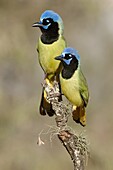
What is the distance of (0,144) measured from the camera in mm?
9555

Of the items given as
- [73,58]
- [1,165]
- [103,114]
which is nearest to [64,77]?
[73,58]

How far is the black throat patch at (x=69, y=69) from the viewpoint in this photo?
5.55 m

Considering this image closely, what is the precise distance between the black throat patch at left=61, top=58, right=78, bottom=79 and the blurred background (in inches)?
94.9

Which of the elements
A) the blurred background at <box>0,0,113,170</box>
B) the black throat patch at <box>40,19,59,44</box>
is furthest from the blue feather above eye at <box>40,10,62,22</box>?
the blurred background at <box>0,0,113,170</box>

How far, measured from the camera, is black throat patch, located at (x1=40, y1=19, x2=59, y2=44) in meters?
5.76

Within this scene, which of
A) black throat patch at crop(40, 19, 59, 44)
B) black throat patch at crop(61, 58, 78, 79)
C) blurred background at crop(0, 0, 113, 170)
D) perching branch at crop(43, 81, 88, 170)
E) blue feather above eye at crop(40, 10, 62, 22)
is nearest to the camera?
perching branch at crop(43, 81, 88, 170)

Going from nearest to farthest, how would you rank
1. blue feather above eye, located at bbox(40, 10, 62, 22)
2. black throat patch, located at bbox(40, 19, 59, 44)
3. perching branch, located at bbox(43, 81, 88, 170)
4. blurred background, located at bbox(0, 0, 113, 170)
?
perching branch, located at bbox(43, 81, 88, 170)
blue feather above eye, located at bbox(40, 10, 62, 22)
black throat patch, located at bbox(40, 19, 59, 44)
blurred background, located at bbox(0, 0, 113, 170)

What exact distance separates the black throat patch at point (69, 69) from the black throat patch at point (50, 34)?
0.32m

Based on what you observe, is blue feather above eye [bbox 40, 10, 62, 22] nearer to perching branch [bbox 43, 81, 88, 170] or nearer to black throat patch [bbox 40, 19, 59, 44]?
black throat patch [bbox 40, 19, 59, 44]

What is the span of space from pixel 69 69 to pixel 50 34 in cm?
37

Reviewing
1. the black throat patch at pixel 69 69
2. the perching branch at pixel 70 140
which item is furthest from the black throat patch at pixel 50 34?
the perching branch at pixel 70 140

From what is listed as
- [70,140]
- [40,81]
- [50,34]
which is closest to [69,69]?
[50,34]

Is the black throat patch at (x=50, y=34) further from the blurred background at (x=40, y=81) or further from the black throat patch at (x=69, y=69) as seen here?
the blurred background at (x=40, y=81)

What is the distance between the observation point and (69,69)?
5.62 metres
